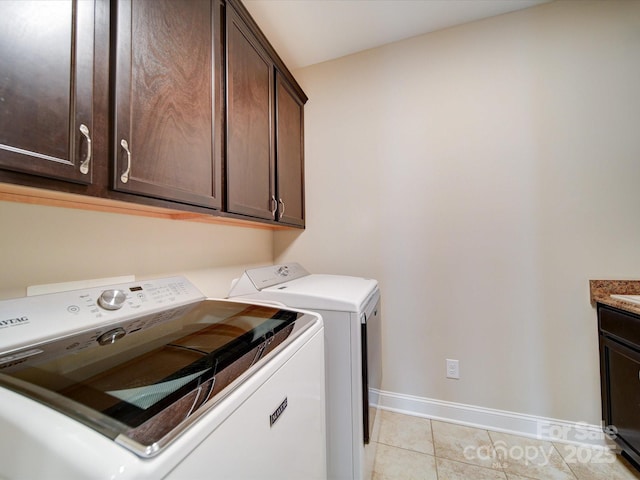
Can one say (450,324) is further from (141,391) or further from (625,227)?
(141,391)

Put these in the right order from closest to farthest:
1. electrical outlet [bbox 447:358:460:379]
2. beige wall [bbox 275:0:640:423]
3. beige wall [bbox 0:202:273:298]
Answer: beige wall [bbox 0:202:273:298], beige wall [bbox 275:0:640:423], electrical outlet [bbox 447:358:460:379]

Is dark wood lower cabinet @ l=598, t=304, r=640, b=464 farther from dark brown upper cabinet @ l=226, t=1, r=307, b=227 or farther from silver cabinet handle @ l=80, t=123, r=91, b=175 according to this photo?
silver cabinet handle @ l=80, t=123, r=91, b=175

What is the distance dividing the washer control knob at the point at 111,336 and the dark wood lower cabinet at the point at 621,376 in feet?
6.89

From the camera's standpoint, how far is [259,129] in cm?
150

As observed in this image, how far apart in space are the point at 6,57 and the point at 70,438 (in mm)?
768

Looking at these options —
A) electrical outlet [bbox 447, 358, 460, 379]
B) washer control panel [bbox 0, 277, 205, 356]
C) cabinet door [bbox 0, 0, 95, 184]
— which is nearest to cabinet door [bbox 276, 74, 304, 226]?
washer control panel [bbox 0, 277, 205, 356]

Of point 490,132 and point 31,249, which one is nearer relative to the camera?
point 31,249

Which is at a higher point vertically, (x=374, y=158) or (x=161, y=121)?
(x=374, y=158)

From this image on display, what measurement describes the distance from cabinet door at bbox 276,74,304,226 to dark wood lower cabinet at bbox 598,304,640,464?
1.89 metres

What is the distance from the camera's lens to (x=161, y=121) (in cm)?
90

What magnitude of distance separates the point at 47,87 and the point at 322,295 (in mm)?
1096

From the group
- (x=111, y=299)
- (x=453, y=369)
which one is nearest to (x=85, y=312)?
(x=111, y=299)

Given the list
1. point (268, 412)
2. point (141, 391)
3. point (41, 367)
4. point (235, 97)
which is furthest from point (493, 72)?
point (41, 367)

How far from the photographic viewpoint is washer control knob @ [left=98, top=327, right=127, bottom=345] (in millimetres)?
730
